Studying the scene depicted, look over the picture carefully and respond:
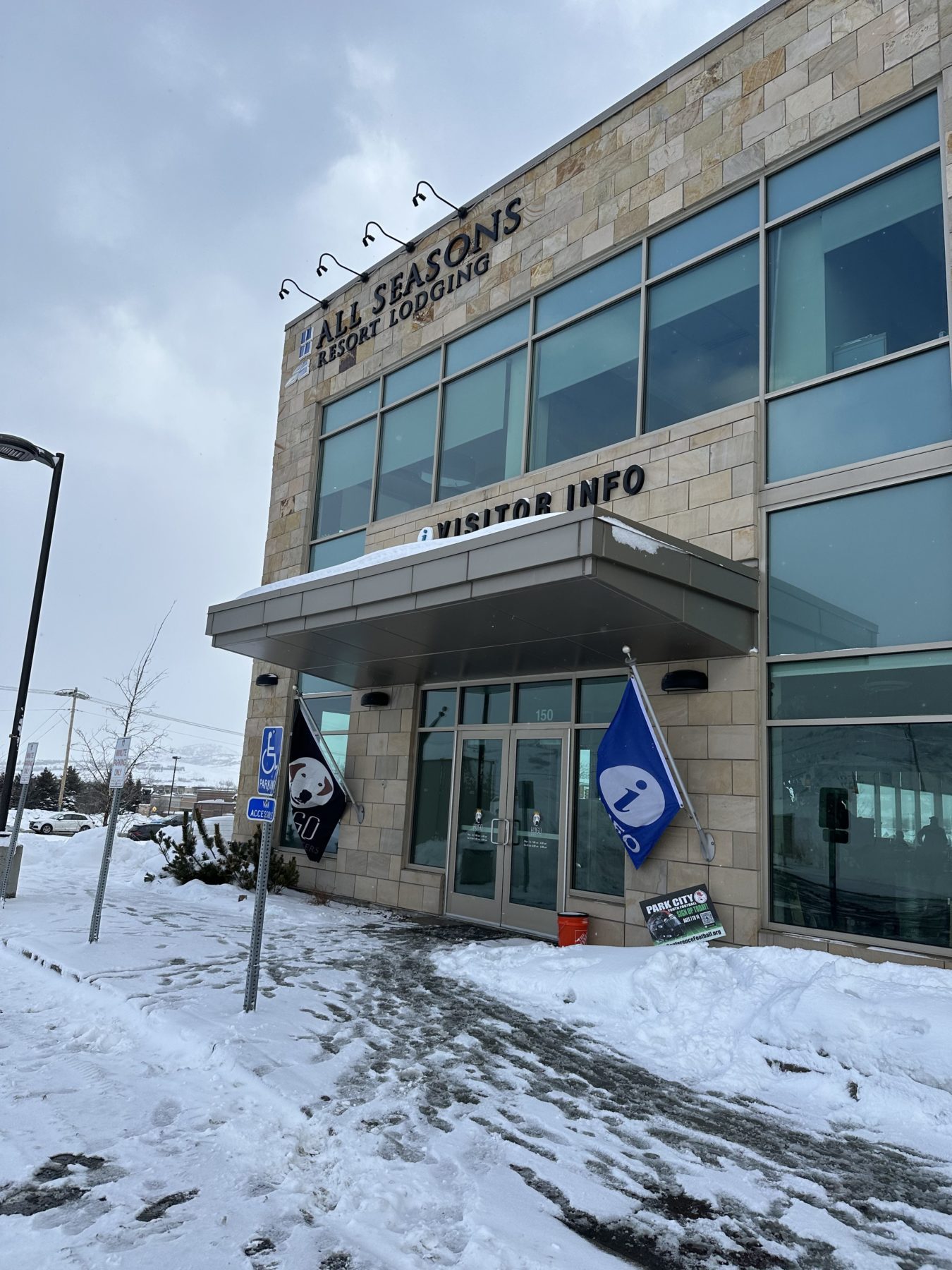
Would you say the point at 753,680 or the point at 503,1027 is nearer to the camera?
the point at 503,1027

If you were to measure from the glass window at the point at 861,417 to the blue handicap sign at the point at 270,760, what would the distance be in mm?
6027

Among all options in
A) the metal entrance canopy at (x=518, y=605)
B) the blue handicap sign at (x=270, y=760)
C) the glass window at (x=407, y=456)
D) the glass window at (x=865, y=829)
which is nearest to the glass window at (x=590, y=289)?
the glass window at (x=407, y=456)

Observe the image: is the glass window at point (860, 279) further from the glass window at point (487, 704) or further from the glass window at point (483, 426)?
the glass window at point (487, 704)

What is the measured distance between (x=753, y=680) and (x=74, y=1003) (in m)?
6.83

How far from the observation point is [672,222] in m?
Result: 11.0

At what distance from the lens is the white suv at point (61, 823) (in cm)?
4156

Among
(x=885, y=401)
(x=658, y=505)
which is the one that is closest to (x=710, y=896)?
(x=658, y=505)

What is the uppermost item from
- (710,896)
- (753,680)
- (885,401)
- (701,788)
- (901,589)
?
(885,401)

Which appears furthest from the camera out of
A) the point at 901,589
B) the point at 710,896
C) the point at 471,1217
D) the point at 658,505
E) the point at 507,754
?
the point at 507,754

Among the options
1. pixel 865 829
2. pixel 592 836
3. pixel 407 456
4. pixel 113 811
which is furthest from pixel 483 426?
pixel 865 829

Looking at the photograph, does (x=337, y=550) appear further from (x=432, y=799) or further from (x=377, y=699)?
(x=432, y=799)

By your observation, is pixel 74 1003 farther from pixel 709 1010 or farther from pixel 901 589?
pixel 901 589

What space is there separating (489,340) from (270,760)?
885 cm

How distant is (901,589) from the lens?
26.7 feet
